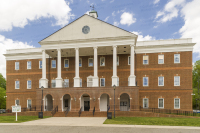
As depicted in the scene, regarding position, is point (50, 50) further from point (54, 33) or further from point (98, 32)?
point (98, 32)

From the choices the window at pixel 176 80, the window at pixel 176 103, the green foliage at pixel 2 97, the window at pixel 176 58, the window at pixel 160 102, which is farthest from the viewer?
the green foliage at pixel 2 97

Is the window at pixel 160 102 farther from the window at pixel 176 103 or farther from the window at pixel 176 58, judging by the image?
the window at pixel 176 58

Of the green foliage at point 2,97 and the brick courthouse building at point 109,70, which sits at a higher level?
the brick courthouse building at point 109,70

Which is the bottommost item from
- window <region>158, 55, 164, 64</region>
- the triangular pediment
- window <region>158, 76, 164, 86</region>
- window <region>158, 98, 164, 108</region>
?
window <region>158, 98, 164, 108</region>

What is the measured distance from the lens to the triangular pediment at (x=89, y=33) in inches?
1120


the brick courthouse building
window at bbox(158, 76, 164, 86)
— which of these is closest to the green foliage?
the brick courthouse building

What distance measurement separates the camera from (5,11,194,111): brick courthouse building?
27906mm

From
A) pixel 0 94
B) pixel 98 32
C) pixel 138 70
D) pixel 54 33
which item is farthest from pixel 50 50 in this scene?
pixel 0 94

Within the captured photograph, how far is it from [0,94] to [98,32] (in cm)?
4432

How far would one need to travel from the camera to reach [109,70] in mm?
32562

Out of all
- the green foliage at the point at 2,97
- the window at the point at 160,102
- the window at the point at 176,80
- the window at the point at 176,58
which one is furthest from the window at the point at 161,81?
the green foliage at the point at 2,97

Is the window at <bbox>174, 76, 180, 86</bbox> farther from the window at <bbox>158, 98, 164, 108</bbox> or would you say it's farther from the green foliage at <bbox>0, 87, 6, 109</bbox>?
the green foliage at <bbox>0, 87, 6, 109</bbox>

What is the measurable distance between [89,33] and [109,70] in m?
7.76

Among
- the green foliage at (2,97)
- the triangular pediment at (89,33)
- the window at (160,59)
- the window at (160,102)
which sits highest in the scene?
the triangular pediment at (89,33)
